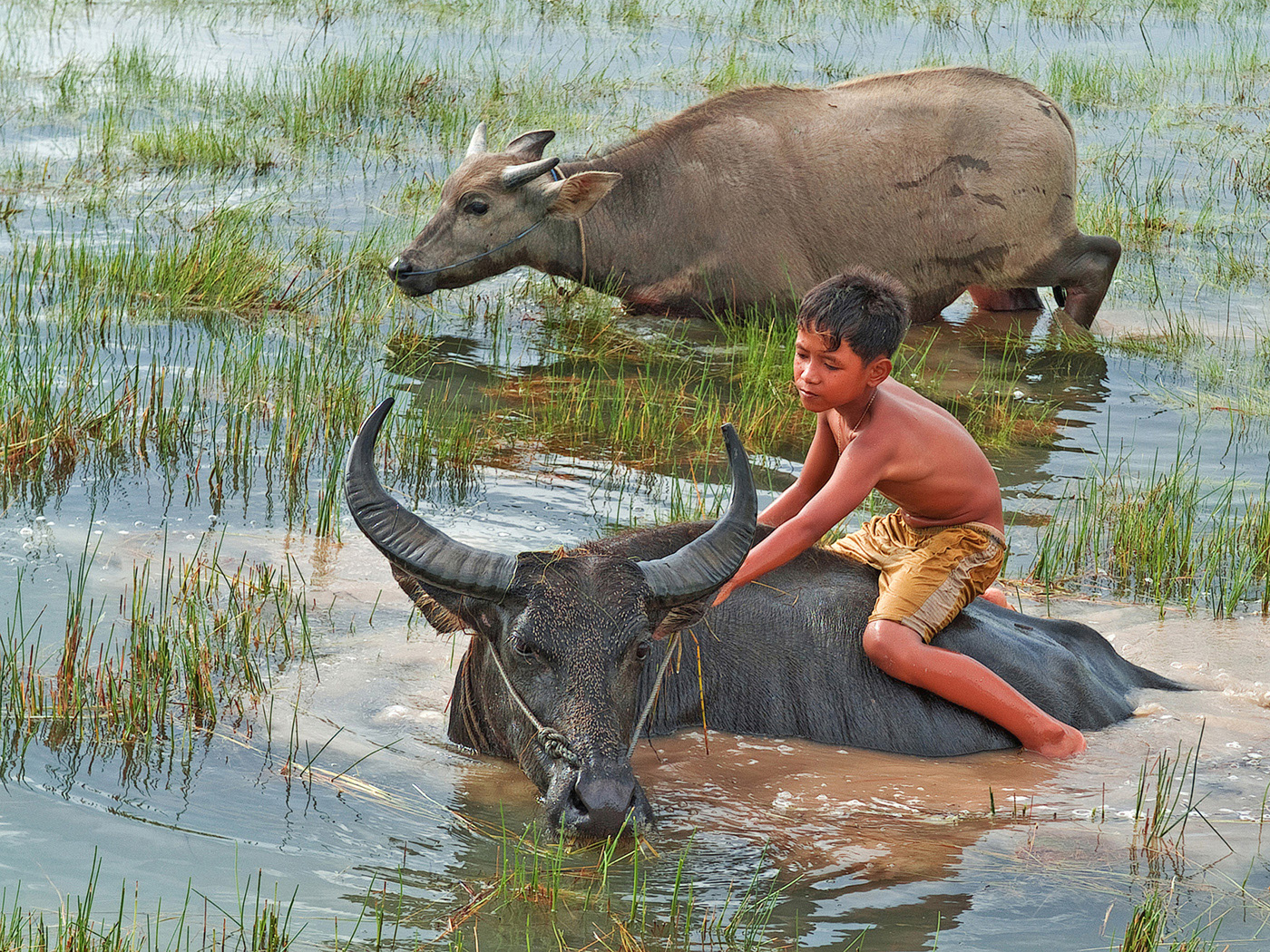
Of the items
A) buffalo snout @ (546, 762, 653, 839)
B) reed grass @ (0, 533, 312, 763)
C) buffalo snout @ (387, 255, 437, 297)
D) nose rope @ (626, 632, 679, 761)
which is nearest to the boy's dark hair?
nose rope @ (626, 632, 679, 761)

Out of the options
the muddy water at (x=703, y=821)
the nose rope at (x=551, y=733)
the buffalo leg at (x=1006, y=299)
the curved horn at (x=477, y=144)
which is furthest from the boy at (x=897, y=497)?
the buffalo leg at (x=1006, y=299)

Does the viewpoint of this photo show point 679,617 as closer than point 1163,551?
Yes

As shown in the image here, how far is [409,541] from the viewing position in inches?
166

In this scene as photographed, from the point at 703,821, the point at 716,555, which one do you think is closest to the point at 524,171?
the point at 716,555

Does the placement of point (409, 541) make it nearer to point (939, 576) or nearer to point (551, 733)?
point (551, 733)

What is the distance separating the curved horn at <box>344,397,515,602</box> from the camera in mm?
4191

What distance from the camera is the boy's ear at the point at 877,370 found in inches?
186

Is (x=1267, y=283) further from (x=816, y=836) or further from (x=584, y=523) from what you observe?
(x=816, y=836)

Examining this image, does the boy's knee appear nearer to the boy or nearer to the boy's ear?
the boy

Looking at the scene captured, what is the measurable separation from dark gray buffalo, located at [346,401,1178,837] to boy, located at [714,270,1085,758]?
15 cm

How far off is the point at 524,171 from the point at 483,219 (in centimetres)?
44

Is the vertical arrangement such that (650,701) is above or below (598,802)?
above

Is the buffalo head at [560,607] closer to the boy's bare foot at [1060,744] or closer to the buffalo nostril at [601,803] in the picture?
the buffalo nostril at [601,803]

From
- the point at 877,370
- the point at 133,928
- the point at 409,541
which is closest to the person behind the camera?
the point at 133,928
